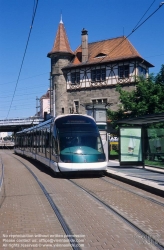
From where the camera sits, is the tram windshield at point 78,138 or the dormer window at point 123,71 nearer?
the tram windshield at point 78,138

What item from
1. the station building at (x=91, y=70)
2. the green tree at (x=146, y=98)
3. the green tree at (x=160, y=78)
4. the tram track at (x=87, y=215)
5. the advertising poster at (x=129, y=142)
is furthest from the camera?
the station building at (x=91, y=70)

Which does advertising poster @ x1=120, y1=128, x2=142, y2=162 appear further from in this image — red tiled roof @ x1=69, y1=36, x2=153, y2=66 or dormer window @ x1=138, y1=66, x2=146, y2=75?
dormer window @ x1=138, y1=66, x2=146, y2=75

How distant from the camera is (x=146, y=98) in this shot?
98.6 feet

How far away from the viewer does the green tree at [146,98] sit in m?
29.6

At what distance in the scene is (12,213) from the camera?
8.21 meters

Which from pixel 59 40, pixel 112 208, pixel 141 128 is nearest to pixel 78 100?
pixel 59 40

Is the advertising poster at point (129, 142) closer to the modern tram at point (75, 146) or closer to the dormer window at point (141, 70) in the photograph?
the modern tram at point (75, 146)

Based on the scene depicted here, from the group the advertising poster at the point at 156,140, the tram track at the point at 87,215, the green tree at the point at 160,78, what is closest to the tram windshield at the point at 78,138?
the tram track at the point at 87,215

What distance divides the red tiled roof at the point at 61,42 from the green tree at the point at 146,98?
26076 mm

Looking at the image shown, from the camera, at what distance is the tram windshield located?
15180 mm

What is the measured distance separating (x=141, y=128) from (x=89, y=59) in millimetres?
37019

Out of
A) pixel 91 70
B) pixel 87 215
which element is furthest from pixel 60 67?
pixel 87 215

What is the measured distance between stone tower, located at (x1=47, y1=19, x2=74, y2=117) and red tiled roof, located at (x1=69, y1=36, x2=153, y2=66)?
1544 mm

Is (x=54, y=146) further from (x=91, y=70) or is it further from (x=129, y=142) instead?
(x=91, y=70)
